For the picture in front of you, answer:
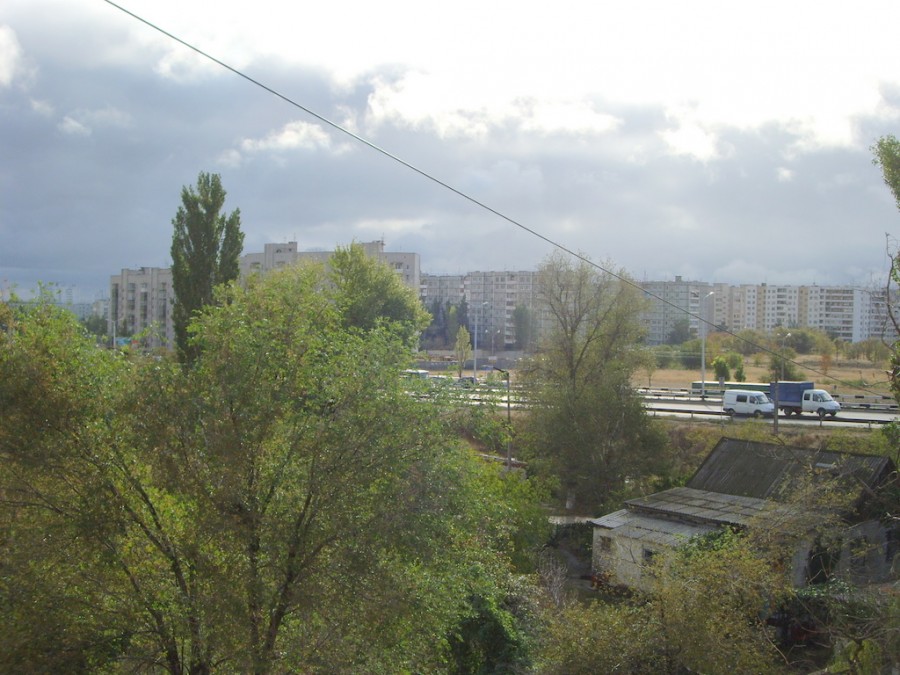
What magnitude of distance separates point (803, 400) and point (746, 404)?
8.36 ft

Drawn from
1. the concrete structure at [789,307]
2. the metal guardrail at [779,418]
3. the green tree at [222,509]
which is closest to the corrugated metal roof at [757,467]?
the metal guardrail at [779,418]

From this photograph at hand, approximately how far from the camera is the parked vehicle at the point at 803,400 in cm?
3388

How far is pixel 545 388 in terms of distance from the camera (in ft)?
88.7

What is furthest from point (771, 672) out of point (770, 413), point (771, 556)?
point (770, 413)

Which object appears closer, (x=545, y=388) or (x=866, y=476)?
(x=866, y=476)

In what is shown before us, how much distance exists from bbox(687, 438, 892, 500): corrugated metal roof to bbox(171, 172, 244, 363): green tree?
14.9m

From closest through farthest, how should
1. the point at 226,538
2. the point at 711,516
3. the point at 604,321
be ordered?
the point at 226,538 < the point at 711,516 < the point at 604,321

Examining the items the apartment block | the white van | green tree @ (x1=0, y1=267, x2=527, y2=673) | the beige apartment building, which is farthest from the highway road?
the apartment block

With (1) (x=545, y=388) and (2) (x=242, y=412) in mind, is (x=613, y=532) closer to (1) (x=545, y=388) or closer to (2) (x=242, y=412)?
(1) (x=545, y=388)

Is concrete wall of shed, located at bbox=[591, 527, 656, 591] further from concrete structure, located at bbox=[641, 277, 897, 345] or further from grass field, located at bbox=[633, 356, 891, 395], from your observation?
concrete structure, located at bbox=[641, 277, 897, 345]

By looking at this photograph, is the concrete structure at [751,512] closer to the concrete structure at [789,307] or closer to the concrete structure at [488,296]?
the concrete structure at [488,296]

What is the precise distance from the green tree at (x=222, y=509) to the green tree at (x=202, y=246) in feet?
54.5

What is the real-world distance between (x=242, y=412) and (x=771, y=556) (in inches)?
350

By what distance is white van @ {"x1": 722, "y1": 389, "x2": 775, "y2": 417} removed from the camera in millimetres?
34375
